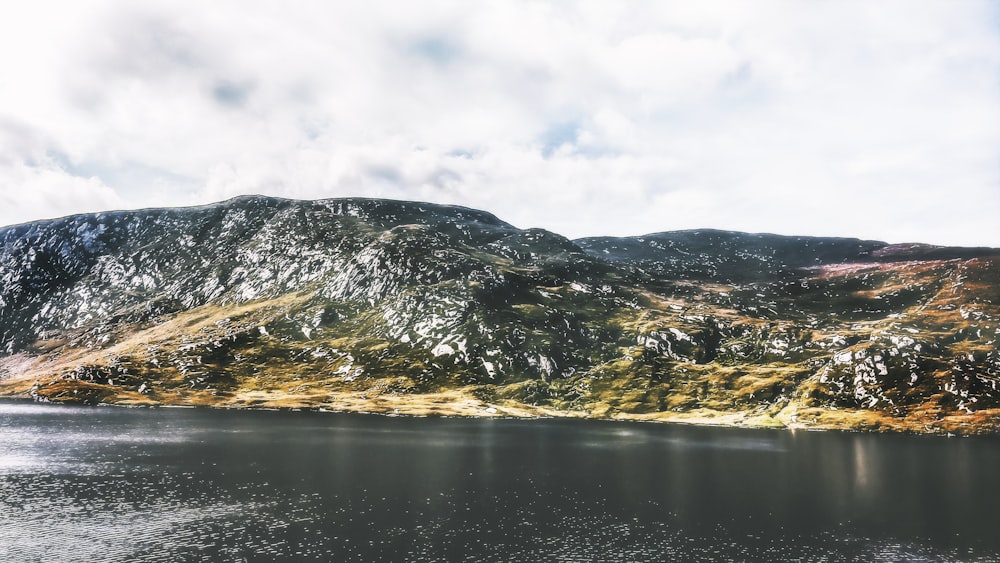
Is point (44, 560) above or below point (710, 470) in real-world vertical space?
above

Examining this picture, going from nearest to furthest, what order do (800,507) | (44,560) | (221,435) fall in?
(44,560), (800,507), (221,435)

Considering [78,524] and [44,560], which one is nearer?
[44,560]

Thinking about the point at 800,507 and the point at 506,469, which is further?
the point at 506,469

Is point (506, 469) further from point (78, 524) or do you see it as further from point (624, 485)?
point (78, 524)

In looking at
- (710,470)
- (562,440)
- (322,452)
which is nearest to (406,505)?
(322,452)

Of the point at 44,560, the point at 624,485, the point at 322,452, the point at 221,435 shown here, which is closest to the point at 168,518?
the point at 44,560

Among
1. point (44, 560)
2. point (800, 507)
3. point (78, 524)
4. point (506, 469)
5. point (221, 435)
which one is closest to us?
point (44, 560)

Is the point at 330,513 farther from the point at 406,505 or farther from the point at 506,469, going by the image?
the point at 506,469
